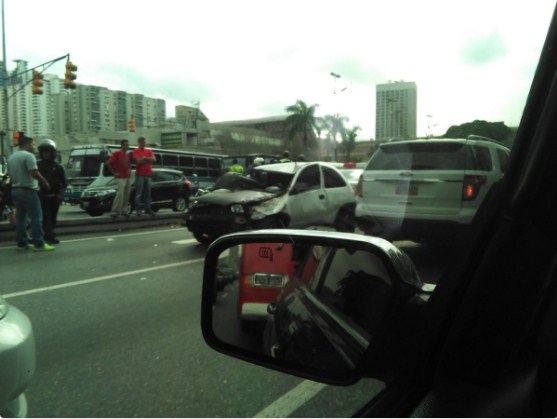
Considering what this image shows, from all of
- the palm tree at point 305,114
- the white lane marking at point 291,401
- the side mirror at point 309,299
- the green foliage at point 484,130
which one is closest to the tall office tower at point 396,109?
the green foliage at point 484,130

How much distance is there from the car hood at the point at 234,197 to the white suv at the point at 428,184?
5.01 meters

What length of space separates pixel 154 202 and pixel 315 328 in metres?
15.0

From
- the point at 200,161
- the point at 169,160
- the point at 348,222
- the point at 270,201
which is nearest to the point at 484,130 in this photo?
the point at 348,222

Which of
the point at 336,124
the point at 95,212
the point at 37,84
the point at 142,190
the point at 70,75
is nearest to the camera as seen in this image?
the point at 336,124

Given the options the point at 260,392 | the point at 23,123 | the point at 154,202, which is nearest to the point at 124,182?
the point at 154,202

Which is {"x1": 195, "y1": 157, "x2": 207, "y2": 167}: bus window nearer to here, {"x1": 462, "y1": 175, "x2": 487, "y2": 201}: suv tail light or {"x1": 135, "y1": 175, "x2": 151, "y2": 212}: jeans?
{"x1": 135, "y1": 175, "x2": 151, "y2": 212}: jeans

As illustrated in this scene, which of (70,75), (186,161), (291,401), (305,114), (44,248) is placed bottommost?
(44,248)

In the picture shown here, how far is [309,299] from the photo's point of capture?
1447mm

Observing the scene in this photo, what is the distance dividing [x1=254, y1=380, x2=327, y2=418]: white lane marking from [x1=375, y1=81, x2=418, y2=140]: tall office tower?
154 centimetres

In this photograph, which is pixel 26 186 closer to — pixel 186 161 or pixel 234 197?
pixel 234 197

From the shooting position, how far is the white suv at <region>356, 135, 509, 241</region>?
140cm

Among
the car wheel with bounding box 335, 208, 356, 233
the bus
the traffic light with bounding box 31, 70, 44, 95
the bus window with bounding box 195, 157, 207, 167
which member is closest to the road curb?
the bus

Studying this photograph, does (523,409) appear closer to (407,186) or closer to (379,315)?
(379,315)

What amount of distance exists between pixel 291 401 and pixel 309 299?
1.48 meters
